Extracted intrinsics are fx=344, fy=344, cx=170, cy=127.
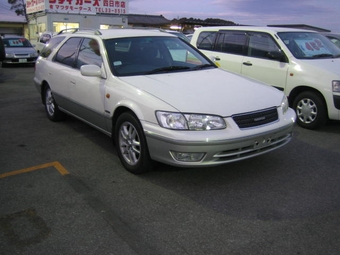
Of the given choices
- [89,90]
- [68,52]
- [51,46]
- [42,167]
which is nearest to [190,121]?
[89,90]

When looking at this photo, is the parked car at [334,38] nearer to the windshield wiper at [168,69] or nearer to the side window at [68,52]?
the windshield wiper at [168,69]

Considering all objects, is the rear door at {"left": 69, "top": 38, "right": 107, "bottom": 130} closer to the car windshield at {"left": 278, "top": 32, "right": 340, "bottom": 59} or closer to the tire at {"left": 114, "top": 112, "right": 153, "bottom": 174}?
the tire at {"left": 114, "top": 112, "right": 153, "bottom": 174}

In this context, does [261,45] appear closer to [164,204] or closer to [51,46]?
[51,46]

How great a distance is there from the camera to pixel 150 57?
178 inches

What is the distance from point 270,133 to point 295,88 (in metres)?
2.67

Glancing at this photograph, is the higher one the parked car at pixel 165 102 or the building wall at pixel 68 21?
the building wall at pixel 68 21

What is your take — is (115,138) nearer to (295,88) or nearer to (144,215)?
(144,215)

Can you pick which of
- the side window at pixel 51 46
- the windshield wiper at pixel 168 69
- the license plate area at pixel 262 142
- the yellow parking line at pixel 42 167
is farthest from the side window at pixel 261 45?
the yellow parking line at pixel 42 167

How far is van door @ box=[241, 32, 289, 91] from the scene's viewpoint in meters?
6.07

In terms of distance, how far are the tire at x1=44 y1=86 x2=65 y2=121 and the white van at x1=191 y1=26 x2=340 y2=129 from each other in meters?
2.78

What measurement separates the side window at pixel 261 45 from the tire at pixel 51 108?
3.75 metres

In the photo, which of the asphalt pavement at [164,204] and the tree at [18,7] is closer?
the asphalt pavement at [164,204]

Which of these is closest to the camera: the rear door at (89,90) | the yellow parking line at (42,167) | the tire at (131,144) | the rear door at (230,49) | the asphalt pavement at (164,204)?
the asphalt pavement at (164,204)

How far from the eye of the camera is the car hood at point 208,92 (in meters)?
3.46
